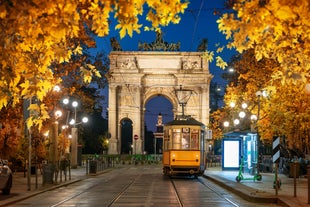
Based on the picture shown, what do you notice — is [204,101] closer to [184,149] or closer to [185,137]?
[185,137]

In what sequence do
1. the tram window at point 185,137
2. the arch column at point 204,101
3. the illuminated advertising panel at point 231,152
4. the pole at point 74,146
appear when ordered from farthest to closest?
the arch column at point 204,101
the pole at point 74,146
the illuminated advertising panel at point 231,152
the tram window at point 185,137

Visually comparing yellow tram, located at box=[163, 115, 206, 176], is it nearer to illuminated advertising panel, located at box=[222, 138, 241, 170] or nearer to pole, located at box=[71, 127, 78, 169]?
illuminated advertising panel, located at box=[222, 138, 241, 170]

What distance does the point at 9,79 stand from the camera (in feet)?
32.5

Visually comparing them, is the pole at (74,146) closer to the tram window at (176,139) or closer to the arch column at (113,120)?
the tram window at (176,139)

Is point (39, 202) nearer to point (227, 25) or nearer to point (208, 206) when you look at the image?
point (208, 206)

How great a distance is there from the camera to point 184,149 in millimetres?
32125

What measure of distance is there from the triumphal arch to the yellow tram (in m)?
47.9

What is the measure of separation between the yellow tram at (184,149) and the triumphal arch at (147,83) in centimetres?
4788

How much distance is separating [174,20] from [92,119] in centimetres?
9497

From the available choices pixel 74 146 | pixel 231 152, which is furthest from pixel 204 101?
pixel 231 152

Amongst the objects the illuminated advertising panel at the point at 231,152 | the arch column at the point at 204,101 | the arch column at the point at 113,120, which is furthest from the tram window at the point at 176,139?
the arch column at the point at 204,101

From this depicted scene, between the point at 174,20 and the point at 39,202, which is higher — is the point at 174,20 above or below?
above

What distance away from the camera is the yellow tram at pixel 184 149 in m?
32.0

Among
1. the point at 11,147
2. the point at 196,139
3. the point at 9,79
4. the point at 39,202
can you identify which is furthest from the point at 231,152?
the point at 9,79
